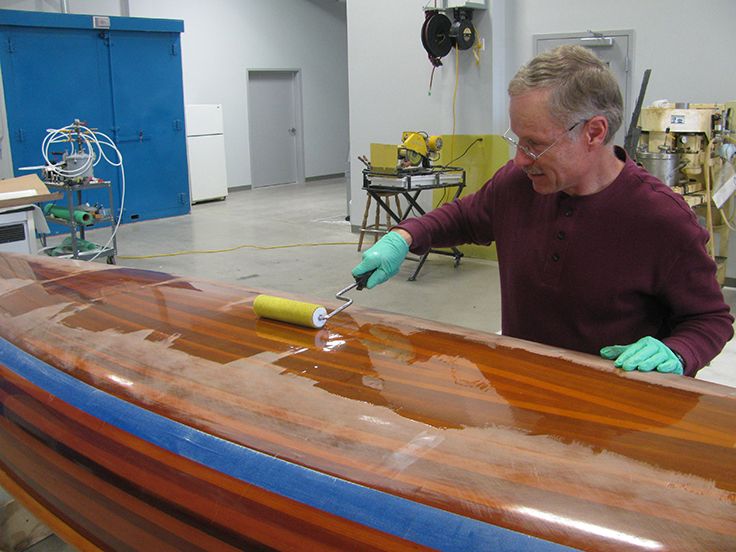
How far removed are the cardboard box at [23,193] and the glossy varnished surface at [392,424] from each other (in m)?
2.61

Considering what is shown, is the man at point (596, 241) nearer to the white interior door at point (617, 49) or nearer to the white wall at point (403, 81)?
the white interior door at point (617, 49)

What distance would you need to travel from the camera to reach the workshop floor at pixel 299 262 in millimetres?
4082

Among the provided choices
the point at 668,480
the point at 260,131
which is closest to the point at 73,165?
the point at 668,480

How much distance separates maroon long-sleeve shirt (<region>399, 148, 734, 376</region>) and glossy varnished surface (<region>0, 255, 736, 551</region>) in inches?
4.8

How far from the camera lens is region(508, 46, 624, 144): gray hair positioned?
129 cm

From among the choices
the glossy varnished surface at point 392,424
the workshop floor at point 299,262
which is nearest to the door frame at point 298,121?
the workshop floor at point 299,262

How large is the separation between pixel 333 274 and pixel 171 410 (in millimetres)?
3655

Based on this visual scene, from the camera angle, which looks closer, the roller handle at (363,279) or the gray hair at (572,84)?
the gray hair at (572,84)

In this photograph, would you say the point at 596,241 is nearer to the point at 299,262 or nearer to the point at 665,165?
the point at 665,165

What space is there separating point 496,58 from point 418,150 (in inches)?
41.3

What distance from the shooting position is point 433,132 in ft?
18.4

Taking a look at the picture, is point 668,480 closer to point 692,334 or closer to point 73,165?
point 692,334

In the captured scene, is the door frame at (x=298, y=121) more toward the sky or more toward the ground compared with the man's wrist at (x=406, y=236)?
more toward the sky

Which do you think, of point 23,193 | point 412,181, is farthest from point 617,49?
point 23,193
